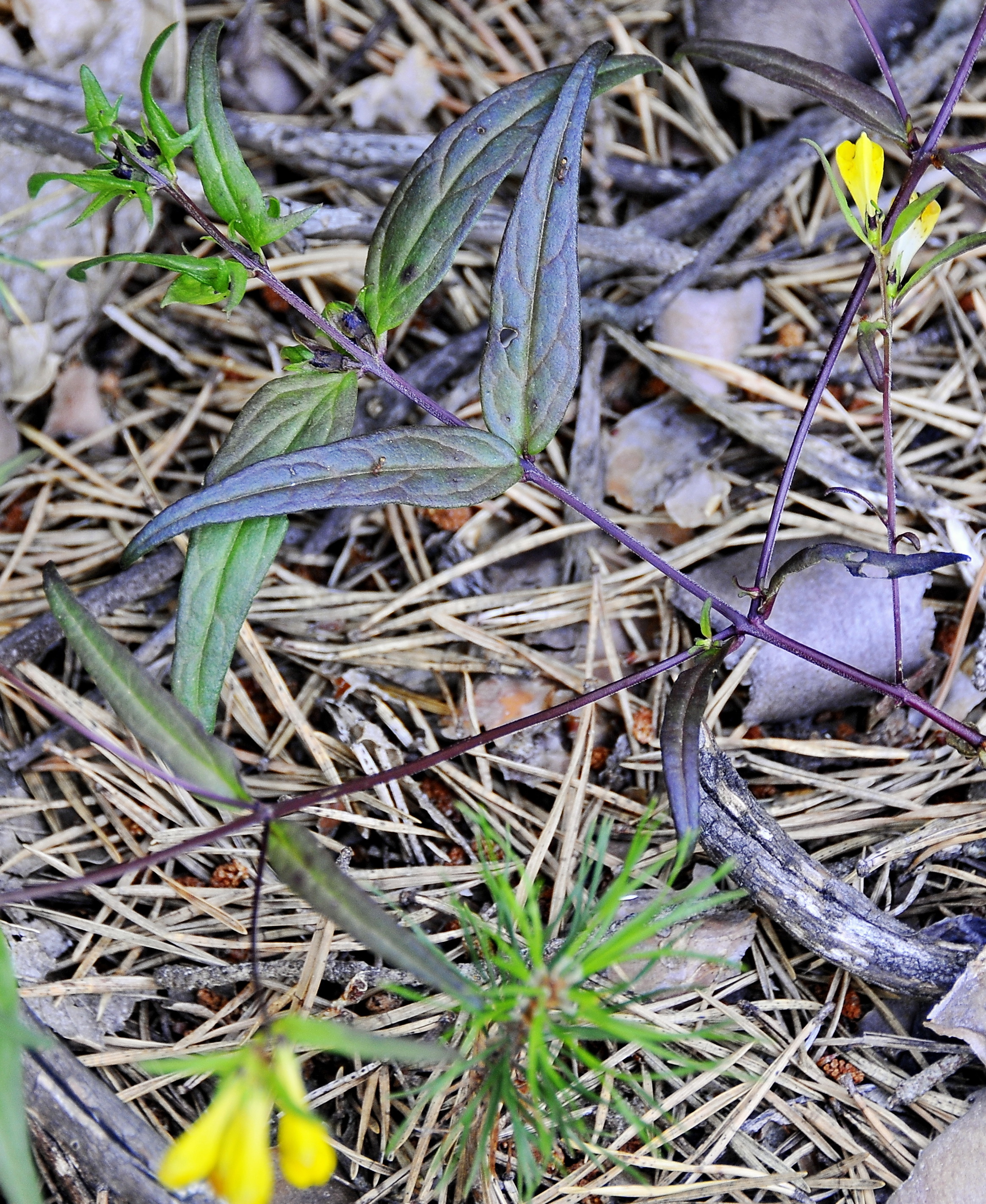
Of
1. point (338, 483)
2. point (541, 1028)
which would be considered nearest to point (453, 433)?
point (338, 483)

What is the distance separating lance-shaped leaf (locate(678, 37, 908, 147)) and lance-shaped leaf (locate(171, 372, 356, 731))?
37.7 inches

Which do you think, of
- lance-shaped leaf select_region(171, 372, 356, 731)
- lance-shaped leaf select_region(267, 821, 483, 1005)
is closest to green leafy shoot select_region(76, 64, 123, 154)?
lance-shaped leaf select_region(171, 372, 356, 731)

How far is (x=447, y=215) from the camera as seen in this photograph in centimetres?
168

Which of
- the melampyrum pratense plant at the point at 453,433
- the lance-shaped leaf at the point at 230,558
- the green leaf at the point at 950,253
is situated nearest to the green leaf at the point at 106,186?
the melampyrum pratense plant at the point at 453,433

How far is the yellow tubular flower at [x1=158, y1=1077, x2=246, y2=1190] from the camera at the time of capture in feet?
2.96

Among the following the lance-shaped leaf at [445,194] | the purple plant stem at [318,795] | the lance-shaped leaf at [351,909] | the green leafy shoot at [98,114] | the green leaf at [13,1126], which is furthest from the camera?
the lance-shaped leaf at [445,194]

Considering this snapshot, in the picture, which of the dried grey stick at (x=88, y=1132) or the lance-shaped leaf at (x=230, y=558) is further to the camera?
the lance-shaped leaf at (x=230, y=558)

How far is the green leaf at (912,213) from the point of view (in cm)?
146

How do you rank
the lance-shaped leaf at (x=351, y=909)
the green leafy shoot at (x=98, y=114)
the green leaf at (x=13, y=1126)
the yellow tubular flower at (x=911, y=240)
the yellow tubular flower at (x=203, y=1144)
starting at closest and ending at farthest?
the yellow tubular flower at (x=203, y=1144), the green leaf at (x=13, y=1126), the lance-shaped leaf at (x=351, y=909), the green leafy shoot at (x=98, y=114), the yellow tubular flower at (x=911, y=240)

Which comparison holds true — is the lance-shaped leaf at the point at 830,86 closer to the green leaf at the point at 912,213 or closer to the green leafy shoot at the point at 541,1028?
the green leaf at the point at 912,213

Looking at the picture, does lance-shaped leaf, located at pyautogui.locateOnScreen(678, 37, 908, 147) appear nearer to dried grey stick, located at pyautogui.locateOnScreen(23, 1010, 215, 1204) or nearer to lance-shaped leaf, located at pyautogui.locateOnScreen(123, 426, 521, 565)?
lance-shaped leaf, located at pyautogui.locateOnScreen(123, 426, 521, 565)

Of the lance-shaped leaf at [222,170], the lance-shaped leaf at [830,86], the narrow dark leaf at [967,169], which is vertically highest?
the lance-shaped leaf at [222,170]

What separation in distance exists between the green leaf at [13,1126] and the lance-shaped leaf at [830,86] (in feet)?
5.98

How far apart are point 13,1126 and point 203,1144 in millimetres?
311
